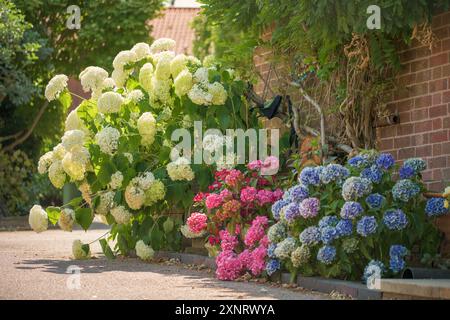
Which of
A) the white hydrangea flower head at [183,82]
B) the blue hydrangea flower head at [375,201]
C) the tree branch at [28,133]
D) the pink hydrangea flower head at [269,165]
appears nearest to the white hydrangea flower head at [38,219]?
the white hydrangea flower head at [183,82]

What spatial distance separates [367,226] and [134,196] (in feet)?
11.6

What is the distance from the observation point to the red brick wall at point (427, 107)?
10141 mm

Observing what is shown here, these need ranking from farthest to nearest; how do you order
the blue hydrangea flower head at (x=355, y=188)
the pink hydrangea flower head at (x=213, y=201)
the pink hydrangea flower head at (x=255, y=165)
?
the pink hydrangea flower head at (x=255, y=165)
the pink hydrangea flower head at (x=213, y=201)
the blue hydrangea flower head at (x=355, y=188)

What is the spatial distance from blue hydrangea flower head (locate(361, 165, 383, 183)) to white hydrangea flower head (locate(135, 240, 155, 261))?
3360mm

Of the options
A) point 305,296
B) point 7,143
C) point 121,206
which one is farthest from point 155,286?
point 7,143

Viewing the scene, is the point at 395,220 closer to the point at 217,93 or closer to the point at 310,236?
the point at 310,236

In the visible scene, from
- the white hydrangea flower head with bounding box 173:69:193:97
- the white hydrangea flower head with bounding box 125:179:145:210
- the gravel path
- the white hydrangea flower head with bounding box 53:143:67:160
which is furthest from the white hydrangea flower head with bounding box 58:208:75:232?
the white hydrangea flower head with bounding box 173:69:193:97

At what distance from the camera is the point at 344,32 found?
10.5 m

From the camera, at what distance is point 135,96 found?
11906 millimetres

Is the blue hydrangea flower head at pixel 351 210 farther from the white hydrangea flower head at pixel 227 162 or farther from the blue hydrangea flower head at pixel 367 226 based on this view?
the white hydrangea flower head at pixel 227 162

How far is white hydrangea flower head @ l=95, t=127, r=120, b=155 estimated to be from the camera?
37.3 feet

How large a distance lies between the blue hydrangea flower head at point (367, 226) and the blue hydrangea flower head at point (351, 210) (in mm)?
97

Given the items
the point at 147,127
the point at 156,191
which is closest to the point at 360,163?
the point at 156,191

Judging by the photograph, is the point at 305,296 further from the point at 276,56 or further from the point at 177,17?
the point at 177,17
